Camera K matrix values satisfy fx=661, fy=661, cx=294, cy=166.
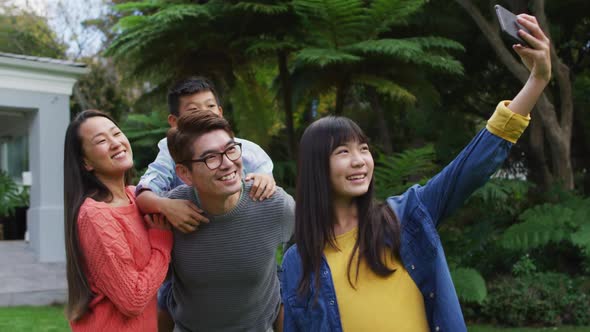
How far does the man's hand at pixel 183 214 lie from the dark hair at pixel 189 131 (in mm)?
137

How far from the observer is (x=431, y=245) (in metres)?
2.02

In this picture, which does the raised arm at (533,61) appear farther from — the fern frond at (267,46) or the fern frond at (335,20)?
the fern frond at (267,46)

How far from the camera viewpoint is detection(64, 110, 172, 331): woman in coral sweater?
6.98ft

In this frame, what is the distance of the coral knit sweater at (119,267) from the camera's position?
2.12 metres

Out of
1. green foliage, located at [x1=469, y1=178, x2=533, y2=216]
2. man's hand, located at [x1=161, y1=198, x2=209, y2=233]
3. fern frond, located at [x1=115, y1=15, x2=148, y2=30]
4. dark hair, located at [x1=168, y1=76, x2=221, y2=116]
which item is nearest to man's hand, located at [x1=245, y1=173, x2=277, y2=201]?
man's hand, located at [x1=161, y1=198, x2=209, y2=233]

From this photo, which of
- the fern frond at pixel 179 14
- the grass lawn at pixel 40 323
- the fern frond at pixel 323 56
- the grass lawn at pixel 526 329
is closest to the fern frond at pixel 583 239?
the grass lawn at pixel 526 329

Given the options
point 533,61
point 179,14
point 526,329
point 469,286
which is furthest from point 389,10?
point 533,61

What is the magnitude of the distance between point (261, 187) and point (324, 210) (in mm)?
352

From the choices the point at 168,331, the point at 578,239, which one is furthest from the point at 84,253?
the point at 578,239

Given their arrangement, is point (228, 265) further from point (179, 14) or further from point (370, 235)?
point (179, 14)

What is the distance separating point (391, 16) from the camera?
25.0ft

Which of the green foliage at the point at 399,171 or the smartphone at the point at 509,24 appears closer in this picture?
the smartphone at the point at 509,24

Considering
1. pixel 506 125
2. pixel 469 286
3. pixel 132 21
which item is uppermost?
pixel 132 21

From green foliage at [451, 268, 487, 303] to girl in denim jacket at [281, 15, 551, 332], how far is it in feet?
16.1
